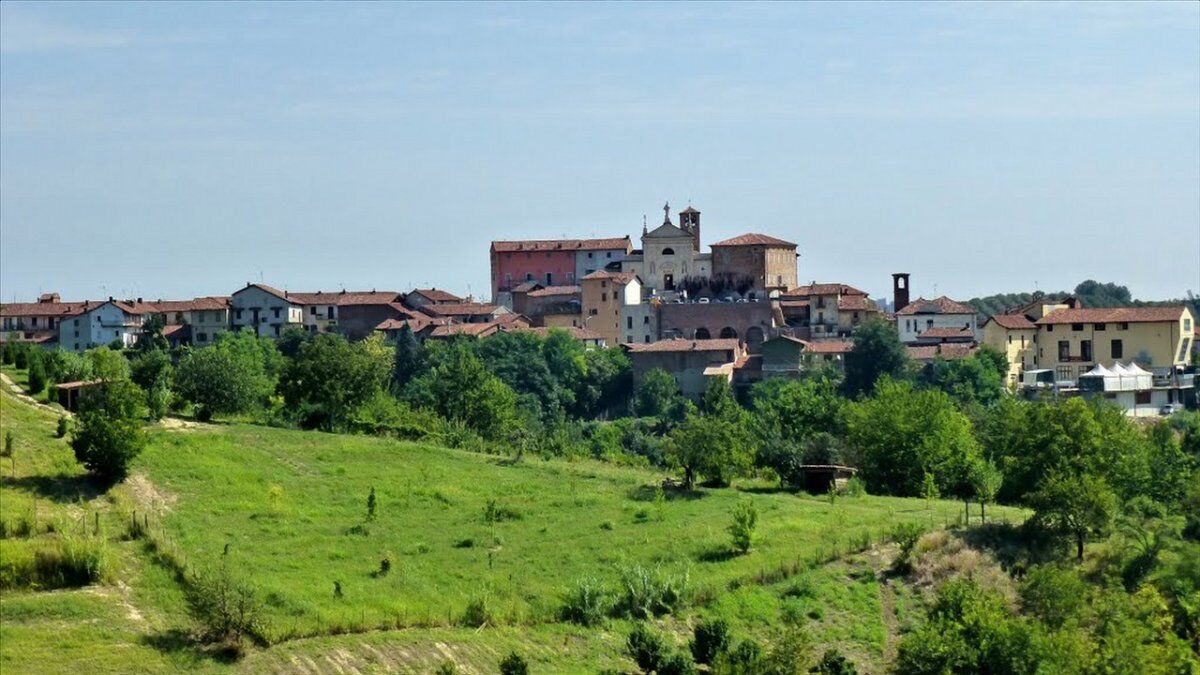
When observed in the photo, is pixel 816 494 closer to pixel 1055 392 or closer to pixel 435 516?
pixel 435 516

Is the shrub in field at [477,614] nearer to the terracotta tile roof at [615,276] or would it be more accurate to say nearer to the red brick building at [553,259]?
the terracotta tile roof at [615,276]

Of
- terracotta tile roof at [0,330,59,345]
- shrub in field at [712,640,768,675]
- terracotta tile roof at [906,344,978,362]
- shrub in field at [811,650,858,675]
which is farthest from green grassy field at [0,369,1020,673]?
terracotta tile roof at [0,330,59,345]

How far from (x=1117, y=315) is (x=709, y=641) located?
181 feet

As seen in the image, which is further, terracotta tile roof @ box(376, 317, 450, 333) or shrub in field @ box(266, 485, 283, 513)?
terracotta tile roof @ box(376, 317, 450, 333)

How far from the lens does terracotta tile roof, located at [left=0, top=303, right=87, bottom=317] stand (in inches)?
3964

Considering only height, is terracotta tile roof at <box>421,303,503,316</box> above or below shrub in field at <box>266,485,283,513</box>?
above

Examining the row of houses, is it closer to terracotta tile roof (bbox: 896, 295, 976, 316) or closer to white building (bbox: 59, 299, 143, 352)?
white building (bbox: 59, 299, 143, 352)

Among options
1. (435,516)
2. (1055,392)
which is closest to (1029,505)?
(435,516)

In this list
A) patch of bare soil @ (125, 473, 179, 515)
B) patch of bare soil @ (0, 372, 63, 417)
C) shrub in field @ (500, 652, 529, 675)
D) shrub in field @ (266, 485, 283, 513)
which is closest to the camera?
shrub in field @ (500, 652, 529, 675)

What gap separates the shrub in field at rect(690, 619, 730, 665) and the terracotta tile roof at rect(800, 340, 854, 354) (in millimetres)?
52893

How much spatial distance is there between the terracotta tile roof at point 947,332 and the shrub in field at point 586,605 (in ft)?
199

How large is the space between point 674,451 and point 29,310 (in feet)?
195

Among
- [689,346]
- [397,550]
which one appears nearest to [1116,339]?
[689,346]

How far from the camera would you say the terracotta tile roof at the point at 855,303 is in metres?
97.2
